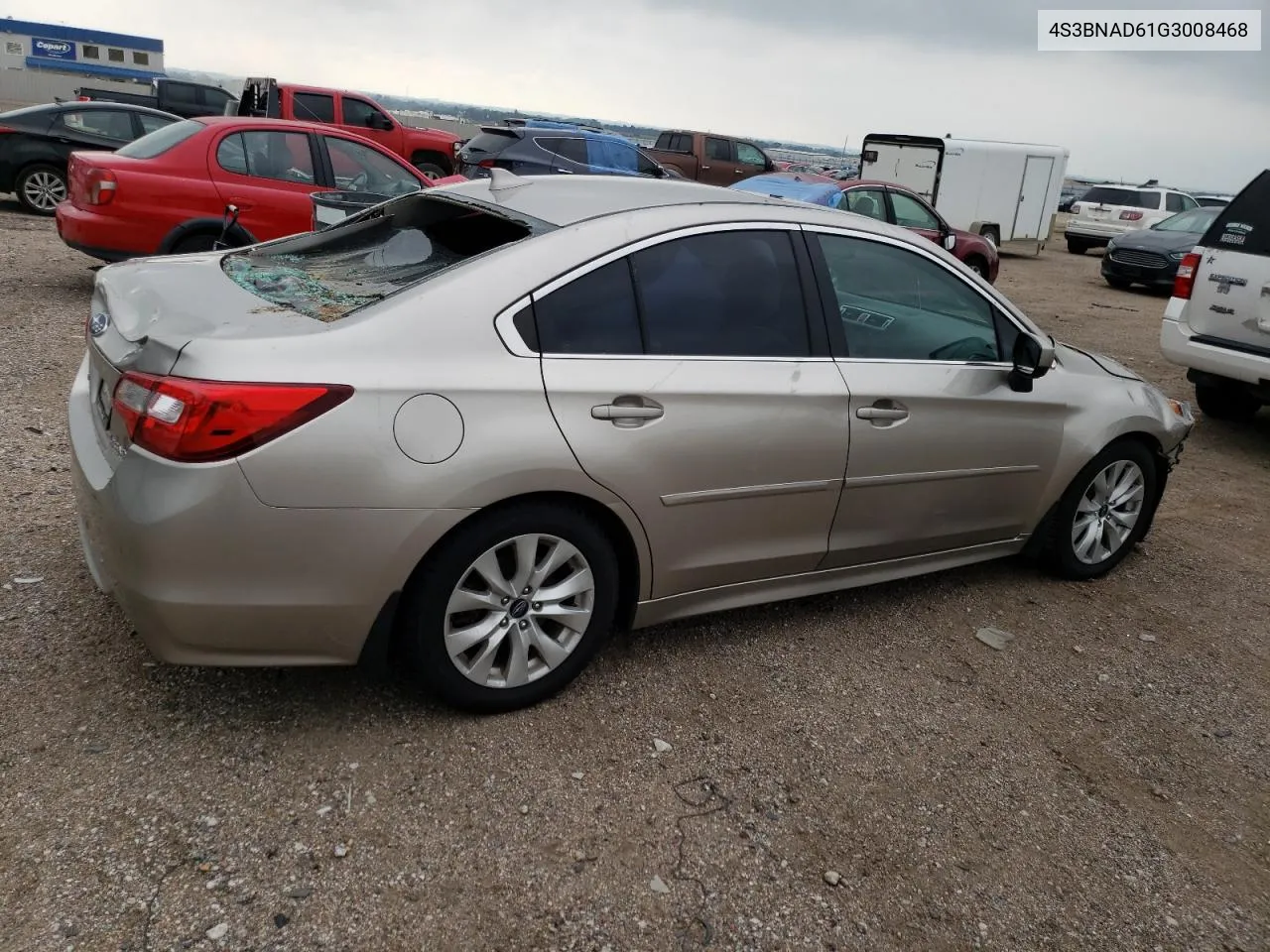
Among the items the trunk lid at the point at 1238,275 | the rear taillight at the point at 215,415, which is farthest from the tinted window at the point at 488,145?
the rear taillight at the point at 215,415

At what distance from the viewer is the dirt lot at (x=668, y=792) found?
7.63ft

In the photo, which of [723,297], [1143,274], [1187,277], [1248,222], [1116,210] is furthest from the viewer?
[1116,210]

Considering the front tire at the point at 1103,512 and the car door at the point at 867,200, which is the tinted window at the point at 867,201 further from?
the front tire at the point at 1103,512

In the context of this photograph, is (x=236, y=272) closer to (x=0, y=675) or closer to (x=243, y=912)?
(x=0, y=675)

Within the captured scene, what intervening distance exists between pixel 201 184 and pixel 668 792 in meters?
6.77

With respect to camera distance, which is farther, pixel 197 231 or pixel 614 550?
pixel 197 231

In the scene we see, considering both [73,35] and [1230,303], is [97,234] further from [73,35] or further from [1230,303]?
[73,35]

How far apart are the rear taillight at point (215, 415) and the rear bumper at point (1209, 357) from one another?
640 cm

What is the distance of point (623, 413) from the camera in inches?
116

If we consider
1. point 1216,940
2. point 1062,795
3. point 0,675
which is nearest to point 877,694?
point 1062,795

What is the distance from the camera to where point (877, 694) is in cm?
345

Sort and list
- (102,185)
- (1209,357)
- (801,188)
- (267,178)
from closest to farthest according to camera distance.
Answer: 1. (1209,357)
2. (102,185)
3. (267,178)
4. (801,188)

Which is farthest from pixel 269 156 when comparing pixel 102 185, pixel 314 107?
pixel 314 107

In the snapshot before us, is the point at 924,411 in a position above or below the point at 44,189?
above
